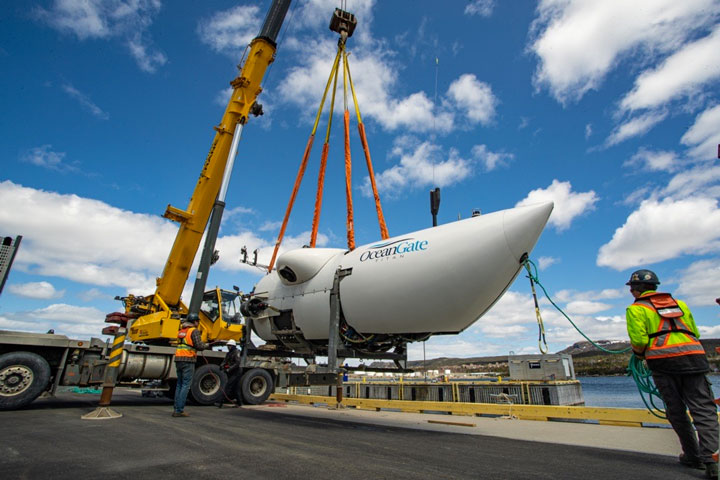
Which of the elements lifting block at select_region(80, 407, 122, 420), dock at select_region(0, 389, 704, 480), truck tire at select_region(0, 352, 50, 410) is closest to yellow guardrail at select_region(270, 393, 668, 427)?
dock at select_region(0, 389, 704, 480)

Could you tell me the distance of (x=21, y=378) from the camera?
6.91 meters

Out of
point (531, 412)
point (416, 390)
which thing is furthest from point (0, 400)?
point (416, 390)

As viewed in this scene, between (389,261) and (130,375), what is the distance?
21.5ft

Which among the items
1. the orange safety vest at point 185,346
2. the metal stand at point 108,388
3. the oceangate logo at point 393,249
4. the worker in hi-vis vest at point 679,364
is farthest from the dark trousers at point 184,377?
the worker in hi-vis vest at point 679,364

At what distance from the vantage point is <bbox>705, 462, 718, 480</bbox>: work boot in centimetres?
309

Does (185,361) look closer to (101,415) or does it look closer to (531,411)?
(101,415)

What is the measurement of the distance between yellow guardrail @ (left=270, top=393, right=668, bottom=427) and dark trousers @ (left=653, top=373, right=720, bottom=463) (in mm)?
3395

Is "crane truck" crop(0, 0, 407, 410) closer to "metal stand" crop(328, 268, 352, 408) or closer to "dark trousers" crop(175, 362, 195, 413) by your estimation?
"metal stand" crop(328, 268, 352, 408)

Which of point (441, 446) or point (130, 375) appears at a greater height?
point (130, 375)

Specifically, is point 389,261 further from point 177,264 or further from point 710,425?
point 177,264

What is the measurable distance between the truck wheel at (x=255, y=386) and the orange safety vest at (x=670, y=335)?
8119 millimetres

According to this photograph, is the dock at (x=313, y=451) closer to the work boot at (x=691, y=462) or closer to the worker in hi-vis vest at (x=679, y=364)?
the work boot at (x=691, y=462)

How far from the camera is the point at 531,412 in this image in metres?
7.90

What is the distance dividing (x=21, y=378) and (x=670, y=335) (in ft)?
31.4
